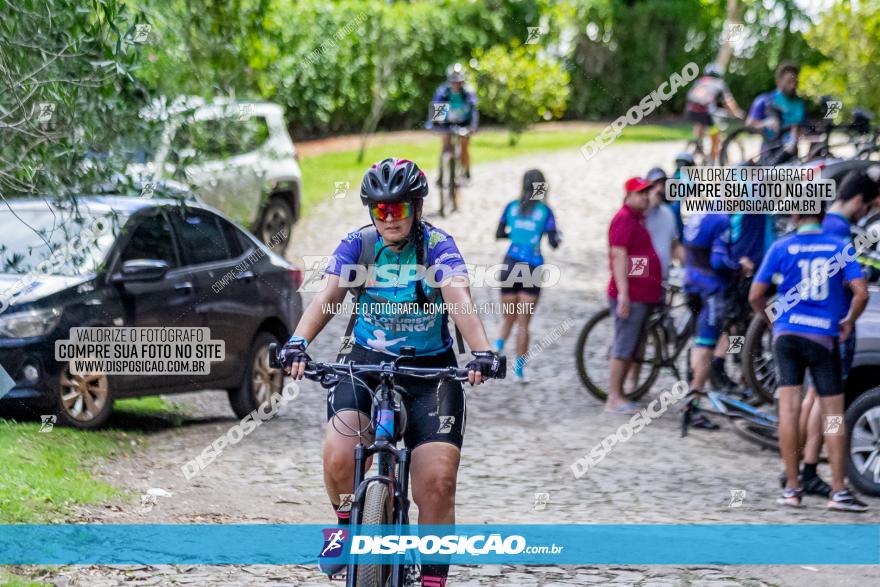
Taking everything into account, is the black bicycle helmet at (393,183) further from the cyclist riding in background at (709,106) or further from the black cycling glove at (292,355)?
the cyclist riding in background at (709,106)

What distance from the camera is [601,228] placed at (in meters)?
23.8

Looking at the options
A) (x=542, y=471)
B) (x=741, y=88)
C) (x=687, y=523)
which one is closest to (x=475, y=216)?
(x=542, y=471)

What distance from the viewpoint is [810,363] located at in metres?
9.38

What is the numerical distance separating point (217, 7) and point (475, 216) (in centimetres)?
798

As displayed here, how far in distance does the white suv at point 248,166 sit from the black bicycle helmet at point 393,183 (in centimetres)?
901

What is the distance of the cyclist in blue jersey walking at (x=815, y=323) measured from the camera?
30.4 feet

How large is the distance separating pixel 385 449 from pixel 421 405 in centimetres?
41

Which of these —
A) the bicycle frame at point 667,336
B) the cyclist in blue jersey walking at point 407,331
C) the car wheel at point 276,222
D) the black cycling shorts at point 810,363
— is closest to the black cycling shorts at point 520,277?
the bicycle frame at point 667,336

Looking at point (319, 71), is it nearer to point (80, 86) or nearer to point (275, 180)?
point (275, 180)

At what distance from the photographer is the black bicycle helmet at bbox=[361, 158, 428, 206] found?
20.1 feet

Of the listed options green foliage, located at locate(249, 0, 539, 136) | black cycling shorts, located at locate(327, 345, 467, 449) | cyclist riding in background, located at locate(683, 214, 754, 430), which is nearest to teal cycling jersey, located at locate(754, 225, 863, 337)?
cyclist riding in background, located at locate(683, 214, 754, 430)

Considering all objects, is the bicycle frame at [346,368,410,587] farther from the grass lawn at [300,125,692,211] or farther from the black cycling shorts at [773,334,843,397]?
the grass lawn at [300,125,692,211]

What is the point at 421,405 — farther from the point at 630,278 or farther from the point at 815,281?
the point at 630,278

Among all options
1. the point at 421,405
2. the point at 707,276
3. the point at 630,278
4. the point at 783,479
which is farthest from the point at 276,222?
the point at 421,405
